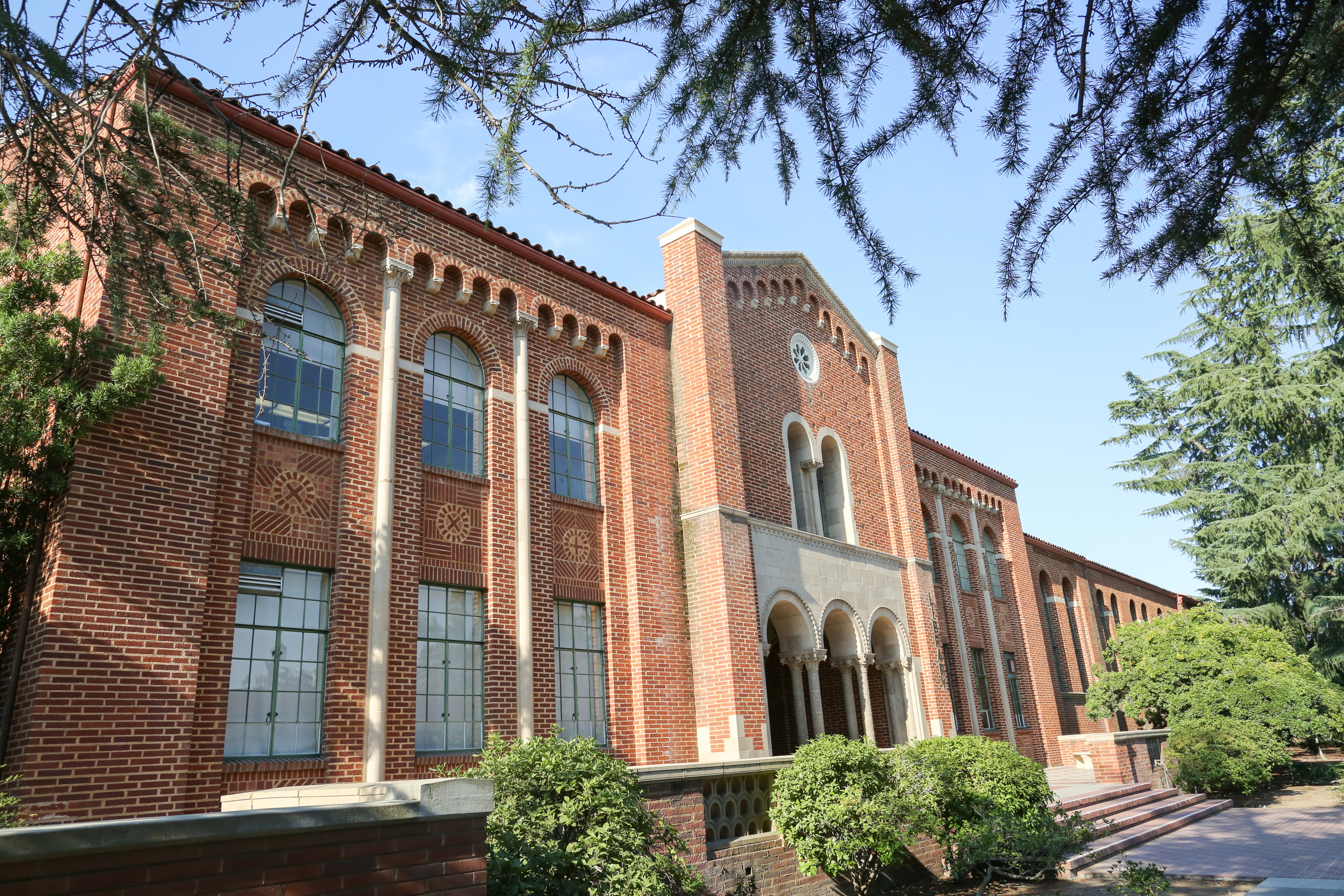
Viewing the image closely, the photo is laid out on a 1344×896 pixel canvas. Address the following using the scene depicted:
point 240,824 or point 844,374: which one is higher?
point 844,374

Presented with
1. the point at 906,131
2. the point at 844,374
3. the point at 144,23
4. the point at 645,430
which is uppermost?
the point at 844,374

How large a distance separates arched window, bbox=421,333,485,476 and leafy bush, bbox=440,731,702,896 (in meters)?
4.40

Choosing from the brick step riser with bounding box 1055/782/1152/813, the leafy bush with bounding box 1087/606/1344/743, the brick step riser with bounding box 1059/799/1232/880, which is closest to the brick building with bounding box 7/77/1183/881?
the brick step riser with bounding box 1055/782/1152/813

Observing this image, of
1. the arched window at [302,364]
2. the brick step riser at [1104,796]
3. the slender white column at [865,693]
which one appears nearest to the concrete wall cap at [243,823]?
the arched window at [302,364]

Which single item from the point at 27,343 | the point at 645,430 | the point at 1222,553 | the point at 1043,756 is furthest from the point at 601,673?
the point at 1222,553

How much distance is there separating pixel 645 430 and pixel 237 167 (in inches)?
407

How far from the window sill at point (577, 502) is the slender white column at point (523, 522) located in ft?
1.87

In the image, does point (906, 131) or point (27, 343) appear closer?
point (906, 131)

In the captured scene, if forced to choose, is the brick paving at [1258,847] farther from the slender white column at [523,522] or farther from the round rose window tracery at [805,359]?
the round rose window tracery at [805,359]

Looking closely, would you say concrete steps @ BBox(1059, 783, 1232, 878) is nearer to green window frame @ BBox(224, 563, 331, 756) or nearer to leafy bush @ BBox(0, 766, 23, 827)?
green window frame @ BBox(224, 563, 331, 756)

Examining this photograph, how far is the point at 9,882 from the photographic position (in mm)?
3398

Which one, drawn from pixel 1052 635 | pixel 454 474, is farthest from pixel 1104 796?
pixel 454 474

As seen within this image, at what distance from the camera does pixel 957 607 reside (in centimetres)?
2284

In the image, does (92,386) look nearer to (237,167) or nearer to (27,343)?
(27,343)
